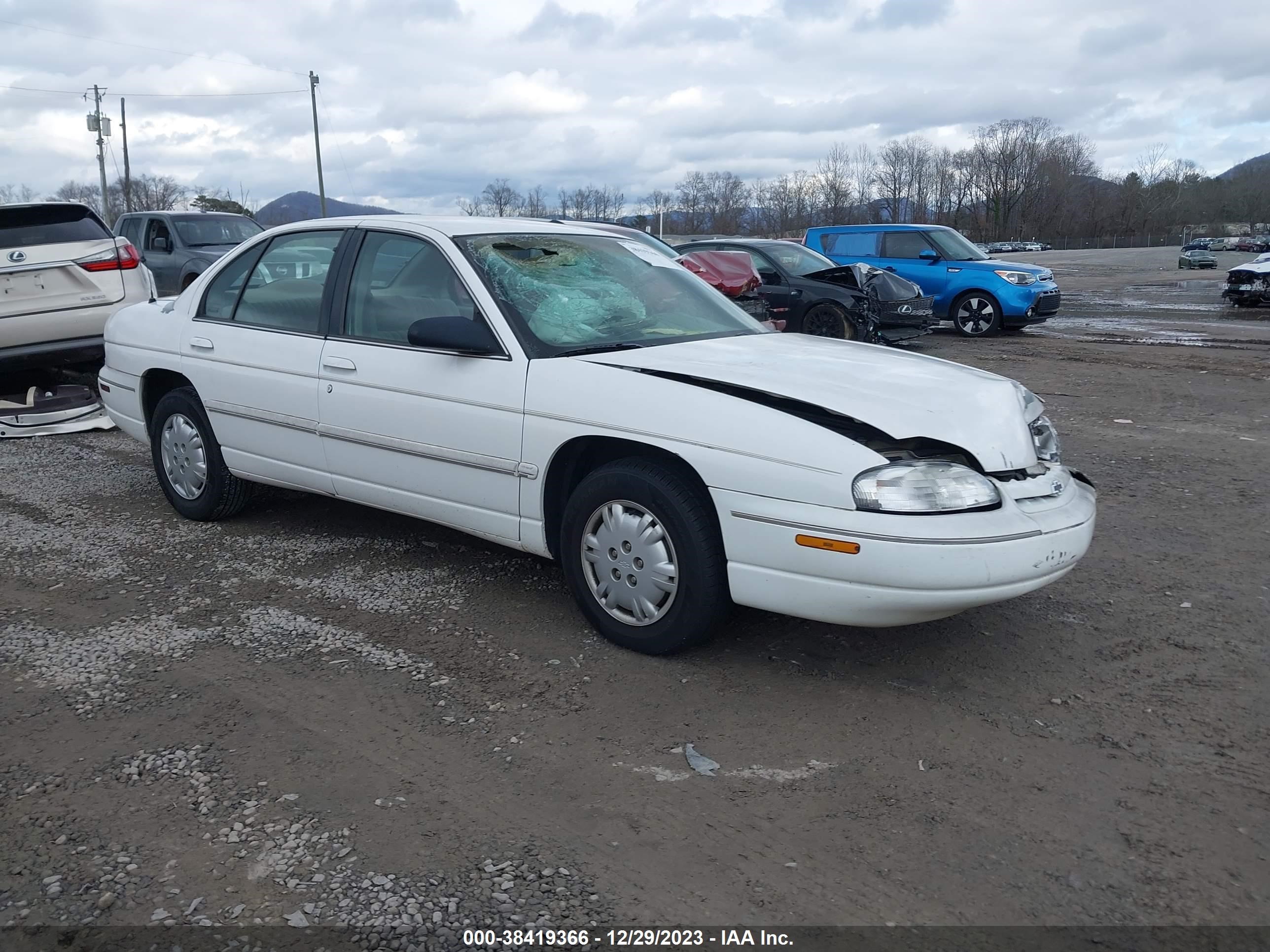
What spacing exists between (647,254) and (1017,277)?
1157cm

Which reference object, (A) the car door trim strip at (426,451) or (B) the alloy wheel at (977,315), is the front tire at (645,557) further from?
(B) the alloy wheel at (977,315)

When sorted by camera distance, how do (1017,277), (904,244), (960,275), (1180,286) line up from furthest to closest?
(1180,286) → (904,244) → (960,275) → (1017,277)

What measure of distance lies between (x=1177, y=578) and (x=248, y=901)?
396cm

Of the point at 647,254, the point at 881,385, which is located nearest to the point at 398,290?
the point at 647,254

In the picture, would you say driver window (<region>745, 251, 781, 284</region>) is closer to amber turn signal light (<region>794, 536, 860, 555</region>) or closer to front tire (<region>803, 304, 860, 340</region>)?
front tire (<region>803, 304, 860, 340</region>)

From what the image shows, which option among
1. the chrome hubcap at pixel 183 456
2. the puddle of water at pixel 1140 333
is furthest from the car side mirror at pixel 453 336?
the puddle of water at pixel 1140 333

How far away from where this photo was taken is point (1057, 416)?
8609 mm

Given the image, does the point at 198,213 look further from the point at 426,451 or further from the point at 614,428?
the point at 614,428

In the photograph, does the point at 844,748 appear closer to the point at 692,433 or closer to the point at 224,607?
the point at 692,433

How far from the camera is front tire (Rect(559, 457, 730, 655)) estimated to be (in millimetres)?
3535

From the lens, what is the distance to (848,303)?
12.5 metres

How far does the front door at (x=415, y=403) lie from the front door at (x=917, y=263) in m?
11.9

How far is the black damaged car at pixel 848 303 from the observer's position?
12.5 meters

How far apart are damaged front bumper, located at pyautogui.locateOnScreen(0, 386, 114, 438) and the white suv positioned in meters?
0.35
